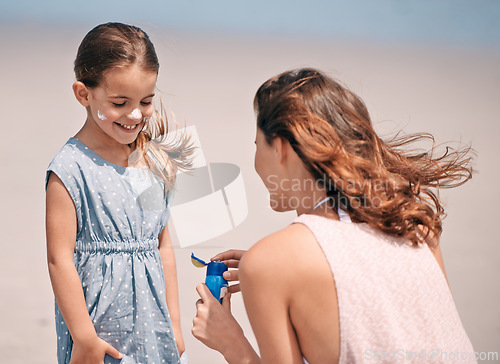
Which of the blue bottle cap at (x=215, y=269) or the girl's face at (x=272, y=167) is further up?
the girl's face at (x=272, y=167)

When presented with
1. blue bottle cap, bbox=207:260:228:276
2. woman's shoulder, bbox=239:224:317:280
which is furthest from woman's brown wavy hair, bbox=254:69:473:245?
blue bottle cap, bbox=207:260:228:276

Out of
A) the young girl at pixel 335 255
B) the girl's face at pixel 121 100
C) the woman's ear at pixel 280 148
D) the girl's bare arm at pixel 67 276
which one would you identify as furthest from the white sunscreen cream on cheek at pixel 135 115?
the woman's ear at pixel 280 148

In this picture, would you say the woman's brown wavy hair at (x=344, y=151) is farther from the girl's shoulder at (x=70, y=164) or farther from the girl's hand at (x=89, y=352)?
the girl's hand at (x=89, y=352)

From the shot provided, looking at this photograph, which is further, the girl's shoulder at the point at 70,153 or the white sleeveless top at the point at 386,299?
the girl's shoulder at the point at 70,153

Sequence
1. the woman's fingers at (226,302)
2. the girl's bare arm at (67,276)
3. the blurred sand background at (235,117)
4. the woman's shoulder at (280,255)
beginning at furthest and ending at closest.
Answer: the blurred sand background at (235,117)
the girl's bare arm at (67,276)
the woman's fingers at (226,302)
the woman's shoulder at (280,255)

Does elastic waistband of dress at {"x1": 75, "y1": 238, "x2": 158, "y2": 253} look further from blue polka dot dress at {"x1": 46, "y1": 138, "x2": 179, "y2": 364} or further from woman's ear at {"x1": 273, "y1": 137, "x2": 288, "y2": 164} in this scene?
woman's ear at {"x1": 273, "y1": 137, "x2": 288, "y2": 164}

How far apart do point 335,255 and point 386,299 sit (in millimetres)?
142

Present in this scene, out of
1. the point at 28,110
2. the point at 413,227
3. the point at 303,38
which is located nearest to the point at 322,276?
the point at 413,227

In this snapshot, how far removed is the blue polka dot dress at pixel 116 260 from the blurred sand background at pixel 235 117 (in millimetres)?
775

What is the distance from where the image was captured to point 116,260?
73.2 inches

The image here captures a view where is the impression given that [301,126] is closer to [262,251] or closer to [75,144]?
[262,251]

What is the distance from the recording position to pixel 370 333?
1.22 meters

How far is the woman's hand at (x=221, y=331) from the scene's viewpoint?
54.1 inches

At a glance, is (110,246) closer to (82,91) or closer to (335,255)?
(82,91)
